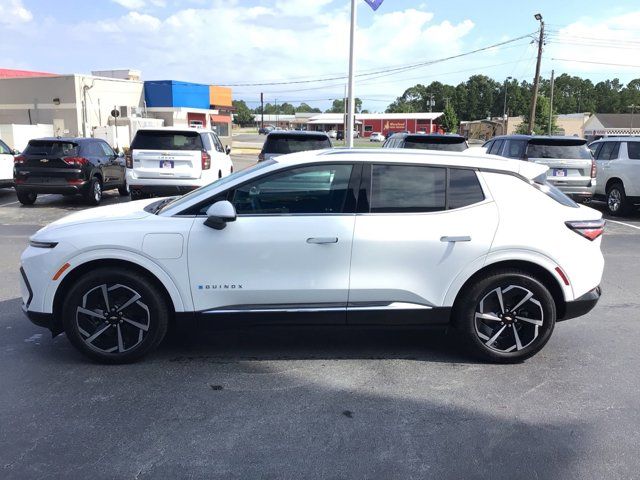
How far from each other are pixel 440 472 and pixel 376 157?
2.37 meters

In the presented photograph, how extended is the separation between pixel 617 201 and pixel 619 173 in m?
0.67

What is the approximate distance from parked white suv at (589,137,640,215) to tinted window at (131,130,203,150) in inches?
371

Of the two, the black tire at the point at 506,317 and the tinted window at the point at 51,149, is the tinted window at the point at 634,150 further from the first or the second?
the tinted window at the point at 51,149

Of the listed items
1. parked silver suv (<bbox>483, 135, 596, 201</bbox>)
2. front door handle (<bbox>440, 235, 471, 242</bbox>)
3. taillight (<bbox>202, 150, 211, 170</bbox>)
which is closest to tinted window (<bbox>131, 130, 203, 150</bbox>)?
taillight (<bbox>202, 150, 211, 170</bbox>)

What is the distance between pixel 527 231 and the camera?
14.3 feet

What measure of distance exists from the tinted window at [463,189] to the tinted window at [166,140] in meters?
8.75

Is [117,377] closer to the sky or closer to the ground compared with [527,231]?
closer to the ground

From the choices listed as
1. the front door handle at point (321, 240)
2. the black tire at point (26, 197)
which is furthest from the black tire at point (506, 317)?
the black tire at point (26, 197)

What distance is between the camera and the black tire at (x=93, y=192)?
13711mm

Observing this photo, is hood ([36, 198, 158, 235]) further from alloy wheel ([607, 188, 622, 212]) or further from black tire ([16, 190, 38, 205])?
alloy wheel ([607, 188, 622, 212])

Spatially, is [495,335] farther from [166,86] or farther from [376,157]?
[166,86]

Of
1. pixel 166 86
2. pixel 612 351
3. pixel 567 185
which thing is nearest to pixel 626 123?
pixel 166 86

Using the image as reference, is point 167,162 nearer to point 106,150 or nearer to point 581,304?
point 106,150

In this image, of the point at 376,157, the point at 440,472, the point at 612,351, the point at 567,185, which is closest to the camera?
the point at 440,472
